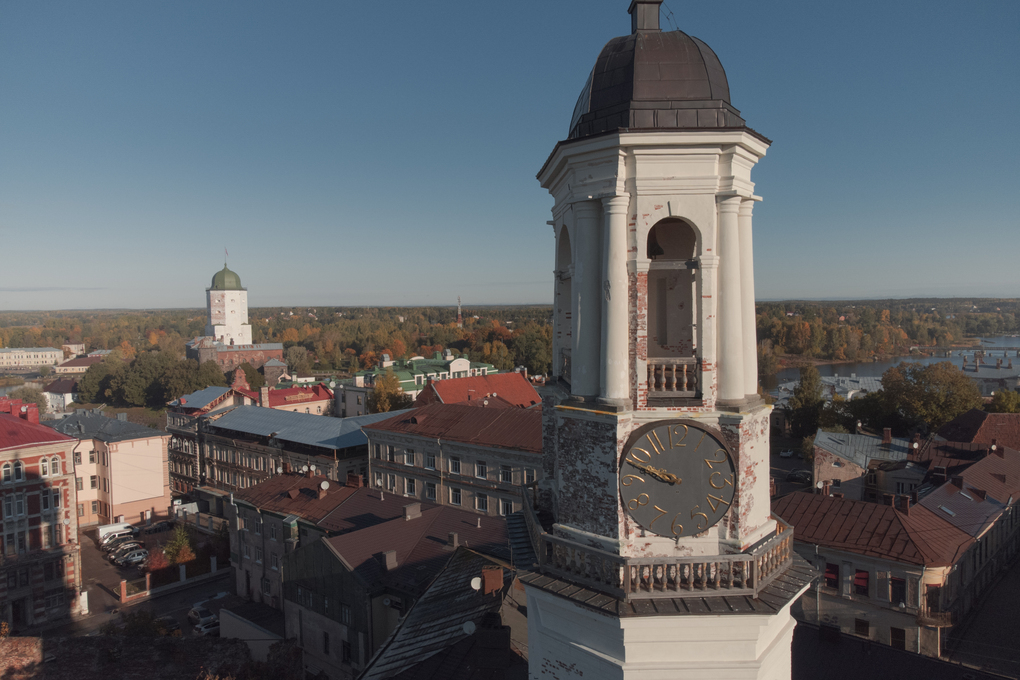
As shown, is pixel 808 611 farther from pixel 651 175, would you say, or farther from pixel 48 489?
pixel 48 489

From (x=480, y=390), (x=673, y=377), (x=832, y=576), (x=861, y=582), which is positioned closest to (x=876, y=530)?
(x=861, y=582)

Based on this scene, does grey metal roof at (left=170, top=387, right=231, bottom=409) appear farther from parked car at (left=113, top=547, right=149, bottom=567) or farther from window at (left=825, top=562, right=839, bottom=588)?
window at (left=825, top=562, right=839, bottom=588)

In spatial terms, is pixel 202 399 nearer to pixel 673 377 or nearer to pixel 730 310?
pixel 673 377

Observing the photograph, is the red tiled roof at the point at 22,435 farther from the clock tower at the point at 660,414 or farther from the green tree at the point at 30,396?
the green tree at the point at 30,396

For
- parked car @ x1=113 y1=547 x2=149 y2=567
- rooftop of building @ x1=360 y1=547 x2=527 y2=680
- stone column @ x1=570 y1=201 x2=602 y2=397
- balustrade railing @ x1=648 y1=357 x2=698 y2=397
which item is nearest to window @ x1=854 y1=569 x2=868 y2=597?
rooftop of building @ x1=360 y1=547 x2=527 y2=680

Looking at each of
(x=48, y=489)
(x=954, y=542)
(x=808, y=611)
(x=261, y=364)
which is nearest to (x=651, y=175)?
(x=808, y=611)

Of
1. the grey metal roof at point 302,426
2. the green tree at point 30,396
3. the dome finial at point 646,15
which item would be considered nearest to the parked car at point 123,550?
the grey metal roof at point 302,426

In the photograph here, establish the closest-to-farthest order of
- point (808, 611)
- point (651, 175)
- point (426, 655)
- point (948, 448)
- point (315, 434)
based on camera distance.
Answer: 1. point (651, 175)
2. point (426, 655)
3. point (808, 611)
4. point (948, 448)
5. point (315, 434)
